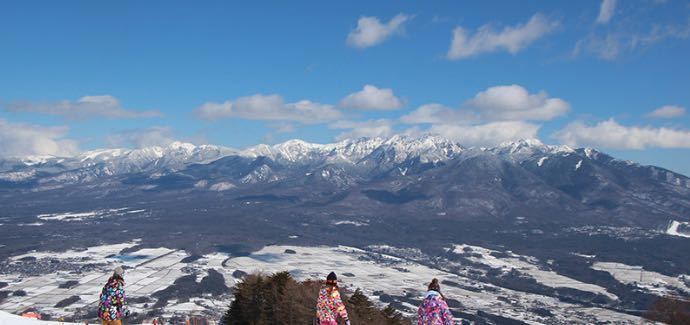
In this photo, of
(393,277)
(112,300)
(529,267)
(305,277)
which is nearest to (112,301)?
(112,300)

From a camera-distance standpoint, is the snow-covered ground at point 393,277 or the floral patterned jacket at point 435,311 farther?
the snow-covered ground at point 393,277

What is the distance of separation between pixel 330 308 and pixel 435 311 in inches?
106

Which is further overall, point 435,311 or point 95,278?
point 95,278

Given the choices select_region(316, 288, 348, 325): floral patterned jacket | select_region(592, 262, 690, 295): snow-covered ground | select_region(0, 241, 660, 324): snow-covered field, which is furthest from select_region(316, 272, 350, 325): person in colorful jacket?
select_region(592, 262, 690, 295): snow-covered ground

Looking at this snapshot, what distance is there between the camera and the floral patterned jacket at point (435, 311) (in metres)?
14.1

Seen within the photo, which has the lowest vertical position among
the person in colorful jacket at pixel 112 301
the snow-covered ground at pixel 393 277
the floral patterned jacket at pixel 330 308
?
the snow-covered ground at pixel 393 277

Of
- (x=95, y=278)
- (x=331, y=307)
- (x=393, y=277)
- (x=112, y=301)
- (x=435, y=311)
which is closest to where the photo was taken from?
(x=331, y=307)

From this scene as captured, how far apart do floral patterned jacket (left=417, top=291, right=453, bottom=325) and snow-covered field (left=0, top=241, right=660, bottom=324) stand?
52.2m

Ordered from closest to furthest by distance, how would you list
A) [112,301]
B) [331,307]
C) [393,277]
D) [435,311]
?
[331,307], [435,311], [112,301], [393,277]

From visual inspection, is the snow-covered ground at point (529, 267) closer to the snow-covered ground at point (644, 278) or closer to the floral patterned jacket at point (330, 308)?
the snow-covered ground at point (644, 278)

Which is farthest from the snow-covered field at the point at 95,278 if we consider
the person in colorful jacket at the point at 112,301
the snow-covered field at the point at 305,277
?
the person in colorful jacket at the point at 112,301

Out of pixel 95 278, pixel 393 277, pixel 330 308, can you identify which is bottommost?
pixel 95 278

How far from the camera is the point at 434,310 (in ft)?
46.2

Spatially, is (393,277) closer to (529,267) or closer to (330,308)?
(529,267)
